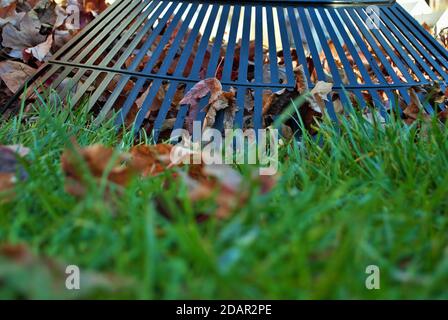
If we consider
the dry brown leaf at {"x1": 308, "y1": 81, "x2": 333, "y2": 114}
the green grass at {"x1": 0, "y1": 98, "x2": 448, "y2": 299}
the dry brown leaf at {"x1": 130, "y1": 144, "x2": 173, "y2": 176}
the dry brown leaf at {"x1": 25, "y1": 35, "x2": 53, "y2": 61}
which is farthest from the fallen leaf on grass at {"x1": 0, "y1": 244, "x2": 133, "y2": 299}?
the dry brown leaf at {"x1": 25, "y1": 35, "x2": 53, "y2": 61}

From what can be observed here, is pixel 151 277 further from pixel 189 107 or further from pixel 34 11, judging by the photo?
pixel 34 11

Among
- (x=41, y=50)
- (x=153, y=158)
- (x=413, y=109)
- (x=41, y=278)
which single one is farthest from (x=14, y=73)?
(x=41, y=278)

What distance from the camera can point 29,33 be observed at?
103 inches

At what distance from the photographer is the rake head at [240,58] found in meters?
1.92

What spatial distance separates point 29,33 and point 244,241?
84.9 inches

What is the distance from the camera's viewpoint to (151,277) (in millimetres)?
693

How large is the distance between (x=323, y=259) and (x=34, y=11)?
7.76ft

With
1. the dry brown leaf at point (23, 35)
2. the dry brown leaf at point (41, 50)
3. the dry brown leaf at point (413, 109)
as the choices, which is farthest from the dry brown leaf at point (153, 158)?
the dry brown leaf at point (23, 35)

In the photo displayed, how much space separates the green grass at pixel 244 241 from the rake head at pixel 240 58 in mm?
849

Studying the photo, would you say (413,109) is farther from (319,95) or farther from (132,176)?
(132,176)

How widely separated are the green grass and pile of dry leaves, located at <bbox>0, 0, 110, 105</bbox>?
1418mm

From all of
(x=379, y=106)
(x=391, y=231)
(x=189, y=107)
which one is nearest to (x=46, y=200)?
(x=391, y=231)

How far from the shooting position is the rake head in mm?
1915

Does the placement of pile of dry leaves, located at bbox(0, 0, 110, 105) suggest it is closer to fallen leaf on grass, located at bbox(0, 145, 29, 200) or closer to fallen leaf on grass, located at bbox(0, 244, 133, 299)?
fallen leaf on grass, located at bbox(0, 145, 29, 200)
